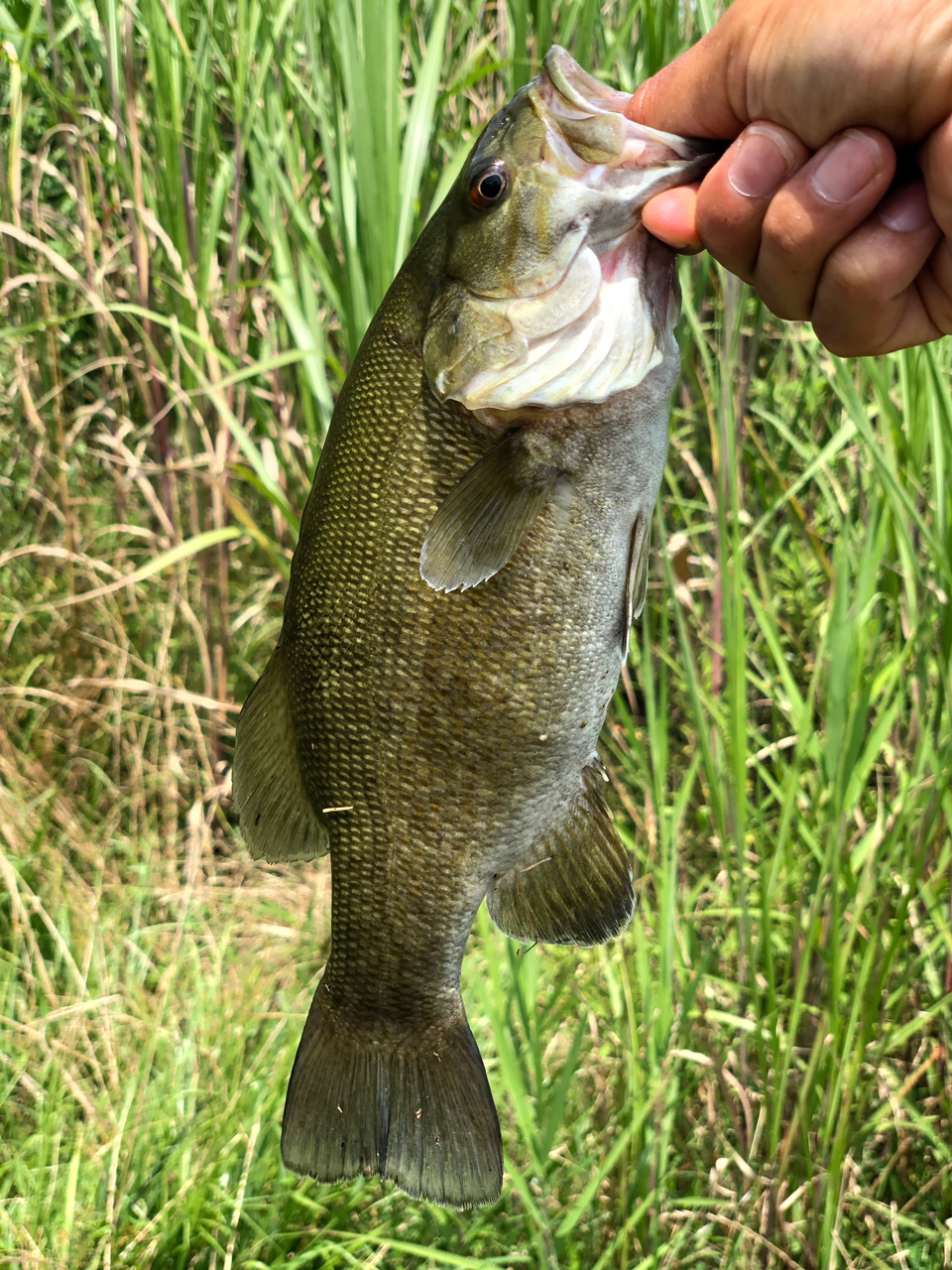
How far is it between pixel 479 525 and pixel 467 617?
4.3 inches

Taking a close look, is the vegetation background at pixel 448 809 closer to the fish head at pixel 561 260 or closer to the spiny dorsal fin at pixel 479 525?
the fish head at pixel 561 260

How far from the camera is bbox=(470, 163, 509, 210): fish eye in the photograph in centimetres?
108

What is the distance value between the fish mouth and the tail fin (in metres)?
0.97

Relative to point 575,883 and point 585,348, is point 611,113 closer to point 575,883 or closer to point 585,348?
point 585,348

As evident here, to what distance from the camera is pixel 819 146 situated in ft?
3.44

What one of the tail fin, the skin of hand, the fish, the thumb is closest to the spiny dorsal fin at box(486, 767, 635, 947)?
the fish

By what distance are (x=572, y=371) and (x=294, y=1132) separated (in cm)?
92

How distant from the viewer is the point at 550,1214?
1927 mm

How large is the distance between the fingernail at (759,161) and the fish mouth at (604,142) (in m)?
0.05

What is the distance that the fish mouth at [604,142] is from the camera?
104 centimetres

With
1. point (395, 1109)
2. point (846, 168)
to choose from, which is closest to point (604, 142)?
point (846, 168)

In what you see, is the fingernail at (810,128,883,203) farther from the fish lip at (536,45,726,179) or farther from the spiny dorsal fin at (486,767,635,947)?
the spiny dorsal fin at (486,767,635,947)

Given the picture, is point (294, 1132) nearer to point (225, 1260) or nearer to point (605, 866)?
point (605, 866)

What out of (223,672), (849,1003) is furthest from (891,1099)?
(223,672)
